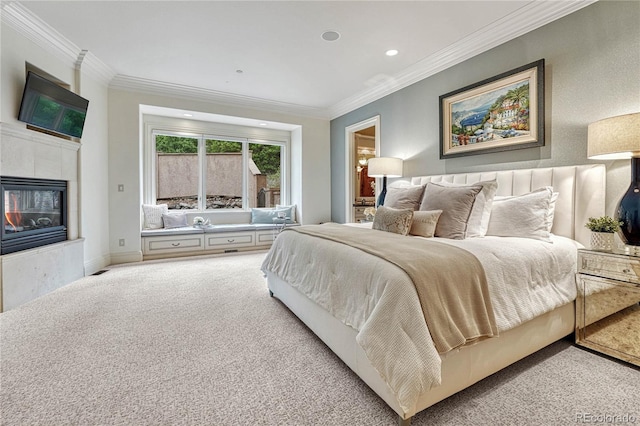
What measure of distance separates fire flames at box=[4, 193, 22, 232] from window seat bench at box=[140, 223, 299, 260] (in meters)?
1.72

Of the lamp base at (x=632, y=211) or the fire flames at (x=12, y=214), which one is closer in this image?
the lamp base at (x=632, y=211)

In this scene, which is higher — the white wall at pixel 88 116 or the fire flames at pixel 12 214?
the white wall at pixel 88 116

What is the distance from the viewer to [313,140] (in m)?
5.88

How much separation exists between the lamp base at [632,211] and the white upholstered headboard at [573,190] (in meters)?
0.24

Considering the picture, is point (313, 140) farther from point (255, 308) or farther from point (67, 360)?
point (67, 360)

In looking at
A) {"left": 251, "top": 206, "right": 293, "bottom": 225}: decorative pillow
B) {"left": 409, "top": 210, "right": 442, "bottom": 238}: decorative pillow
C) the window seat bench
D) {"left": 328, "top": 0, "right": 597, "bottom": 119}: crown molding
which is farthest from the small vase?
{"left": 251, "top": 206, "right": 293, "bottom": 225}: decorative pillow

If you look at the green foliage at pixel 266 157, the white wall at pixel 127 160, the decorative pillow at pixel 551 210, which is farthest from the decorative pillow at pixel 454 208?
the green foliage at pixel 266 157

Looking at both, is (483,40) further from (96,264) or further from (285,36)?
(96,264)

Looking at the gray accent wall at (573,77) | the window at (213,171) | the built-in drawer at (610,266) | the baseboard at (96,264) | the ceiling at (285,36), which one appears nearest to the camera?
the built-in drawer at (610,266)

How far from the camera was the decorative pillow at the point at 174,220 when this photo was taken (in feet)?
16.3

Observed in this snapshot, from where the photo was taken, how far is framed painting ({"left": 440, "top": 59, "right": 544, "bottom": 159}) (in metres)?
2.63

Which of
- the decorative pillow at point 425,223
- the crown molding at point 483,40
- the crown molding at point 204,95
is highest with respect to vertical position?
the crown molding at point 204,95

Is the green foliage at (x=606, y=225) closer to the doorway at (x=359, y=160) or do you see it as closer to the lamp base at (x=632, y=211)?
the lamp base at (x=632, y=211)

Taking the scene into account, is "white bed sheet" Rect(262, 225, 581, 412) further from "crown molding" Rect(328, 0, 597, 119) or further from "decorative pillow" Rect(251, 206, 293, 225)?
"decorative pillow" Rect(251, 206, 293, 225)
